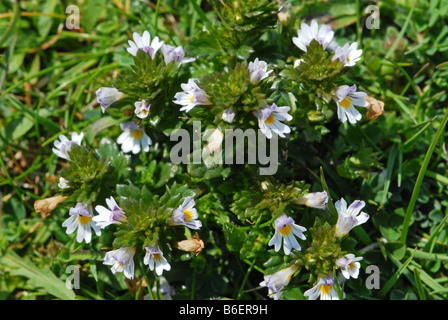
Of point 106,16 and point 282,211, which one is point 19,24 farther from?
point 282,211

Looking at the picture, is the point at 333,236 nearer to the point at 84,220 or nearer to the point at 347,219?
the point at 347,219

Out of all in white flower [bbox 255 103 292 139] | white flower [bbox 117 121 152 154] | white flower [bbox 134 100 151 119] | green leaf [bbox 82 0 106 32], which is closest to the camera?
white flower [bbox 255 103 292 139]

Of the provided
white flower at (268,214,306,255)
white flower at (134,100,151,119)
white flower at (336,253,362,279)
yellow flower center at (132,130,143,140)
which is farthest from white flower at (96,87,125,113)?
white flower at (336,253,362,279)

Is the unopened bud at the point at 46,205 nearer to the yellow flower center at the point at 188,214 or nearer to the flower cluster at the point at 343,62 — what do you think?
the yellow flower center at the point at 188,214

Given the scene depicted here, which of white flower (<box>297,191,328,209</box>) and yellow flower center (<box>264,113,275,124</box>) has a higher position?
yellow flower center (<box>264,113,275,124</box>)

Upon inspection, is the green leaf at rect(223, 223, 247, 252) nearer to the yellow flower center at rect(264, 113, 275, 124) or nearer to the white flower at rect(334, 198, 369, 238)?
the white flower at rect(334, 198, 369, 238)
